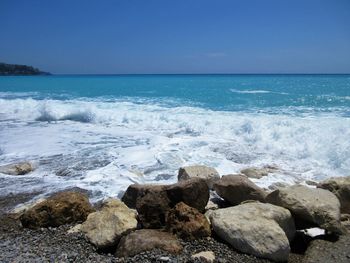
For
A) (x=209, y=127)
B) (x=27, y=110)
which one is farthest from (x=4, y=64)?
(x=209, y=127)

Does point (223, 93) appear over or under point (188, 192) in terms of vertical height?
under

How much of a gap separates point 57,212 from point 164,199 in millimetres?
1339

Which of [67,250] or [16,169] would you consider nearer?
[67,250]

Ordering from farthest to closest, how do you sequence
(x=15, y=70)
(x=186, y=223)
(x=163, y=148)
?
(x=15, y=70) → (x=163, y=148) → (x=186, y=223)

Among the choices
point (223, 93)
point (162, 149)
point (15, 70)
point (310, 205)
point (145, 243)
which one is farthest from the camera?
point (15, 70)

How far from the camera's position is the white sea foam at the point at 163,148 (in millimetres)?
6637

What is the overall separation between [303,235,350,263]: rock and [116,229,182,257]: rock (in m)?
1.37

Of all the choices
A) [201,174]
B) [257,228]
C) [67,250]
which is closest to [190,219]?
[257,228]

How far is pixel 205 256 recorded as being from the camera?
3.57 metres

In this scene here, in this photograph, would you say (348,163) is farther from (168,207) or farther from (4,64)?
(4,64)

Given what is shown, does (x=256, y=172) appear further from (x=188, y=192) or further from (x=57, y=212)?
(x=57, y=212)

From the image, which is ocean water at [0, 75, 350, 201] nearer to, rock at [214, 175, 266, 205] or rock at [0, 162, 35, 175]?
rock at [0, 162, 35, 175]

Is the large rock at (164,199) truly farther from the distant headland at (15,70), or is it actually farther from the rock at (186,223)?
the distant headland at (15,70)

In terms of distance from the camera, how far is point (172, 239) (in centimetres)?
383
